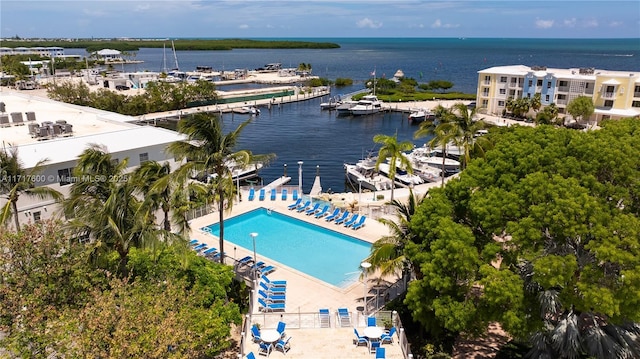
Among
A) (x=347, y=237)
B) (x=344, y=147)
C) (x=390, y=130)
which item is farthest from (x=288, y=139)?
(x=347, y=237)

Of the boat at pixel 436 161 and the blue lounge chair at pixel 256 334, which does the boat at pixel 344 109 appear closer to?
the boat at pixel 436 161

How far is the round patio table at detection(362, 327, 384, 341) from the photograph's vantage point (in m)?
18.4

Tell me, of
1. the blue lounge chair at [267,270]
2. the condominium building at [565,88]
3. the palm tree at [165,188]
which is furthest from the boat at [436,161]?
the palm tree at [165,188]

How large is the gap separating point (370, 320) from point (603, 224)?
374 inches

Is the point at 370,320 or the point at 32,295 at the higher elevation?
the point at 32,295

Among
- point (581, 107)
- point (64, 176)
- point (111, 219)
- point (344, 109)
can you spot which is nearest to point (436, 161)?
point (581, 107)

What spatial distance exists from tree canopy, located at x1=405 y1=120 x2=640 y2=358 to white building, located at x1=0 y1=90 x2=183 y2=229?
15.7 meters

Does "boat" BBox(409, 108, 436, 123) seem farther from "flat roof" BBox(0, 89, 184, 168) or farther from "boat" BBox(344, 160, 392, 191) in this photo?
"flat roof" BBox(0, 89, 184, 168)

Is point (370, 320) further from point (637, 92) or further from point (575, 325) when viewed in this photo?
point (637, 92)

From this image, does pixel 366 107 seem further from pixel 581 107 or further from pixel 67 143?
pixel 67 143

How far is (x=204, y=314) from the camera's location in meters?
16.7

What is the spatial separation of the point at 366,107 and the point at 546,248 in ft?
260

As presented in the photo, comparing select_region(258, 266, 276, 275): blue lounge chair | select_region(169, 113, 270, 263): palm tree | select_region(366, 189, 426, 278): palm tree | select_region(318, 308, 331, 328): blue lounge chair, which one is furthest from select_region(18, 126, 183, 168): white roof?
select_region(366, 189, 426, 278): palm tree

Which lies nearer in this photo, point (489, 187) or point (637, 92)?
point (489, 187)
